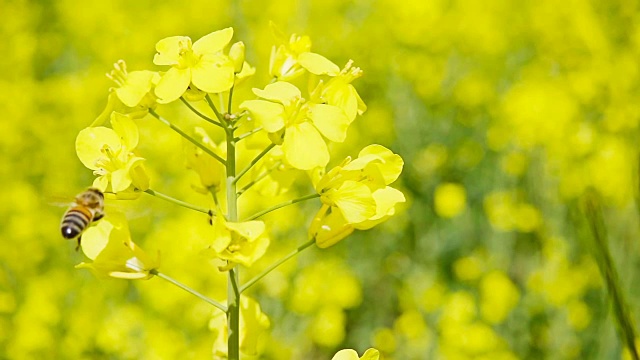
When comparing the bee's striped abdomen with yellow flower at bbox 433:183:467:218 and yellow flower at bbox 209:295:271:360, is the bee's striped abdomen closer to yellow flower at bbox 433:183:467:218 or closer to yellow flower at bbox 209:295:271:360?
yellow flower at bbox 209:295:271:360

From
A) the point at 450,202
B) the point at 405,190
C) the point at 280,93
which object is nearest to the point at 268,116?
the point at 280,93

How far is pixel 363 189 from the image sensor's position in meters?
1.14

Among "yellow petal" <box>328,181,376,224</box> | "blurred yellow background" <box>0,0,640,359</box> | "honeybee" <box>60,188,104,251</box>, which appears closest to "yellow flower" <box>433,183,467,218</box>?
"blurred yellow background" <box>0,0,640,359</box>

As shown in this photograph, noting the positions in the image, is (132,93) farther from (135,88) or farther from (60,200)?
(60,200)

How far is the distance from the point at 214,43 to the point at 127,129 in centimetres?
17

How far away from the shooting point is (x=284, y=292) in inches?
120

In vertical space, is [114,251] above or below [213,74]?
below

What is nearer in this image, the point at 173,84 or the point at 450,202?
the point at 173,84

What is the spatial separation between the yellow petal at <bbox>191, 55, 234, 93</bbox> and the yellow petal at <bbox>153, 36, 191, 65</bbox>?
4 cm

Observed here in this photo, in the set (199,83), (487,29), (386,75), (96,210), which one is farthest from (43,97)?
(199,83)

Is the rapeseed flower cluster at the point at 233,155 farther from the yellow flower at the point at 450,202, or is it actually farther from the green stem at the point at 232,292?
the yellow flower at the point at 450,202

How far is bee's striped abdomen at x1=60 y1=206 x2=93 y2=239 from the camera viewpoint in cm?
135

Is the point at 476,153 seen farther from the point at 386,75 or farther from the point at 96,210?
the point at 96,210

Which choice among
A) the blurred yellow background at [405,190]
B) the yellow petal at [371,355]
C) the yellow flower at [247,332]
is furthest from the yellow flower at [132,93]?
the blurred yellow background at [405,190]
